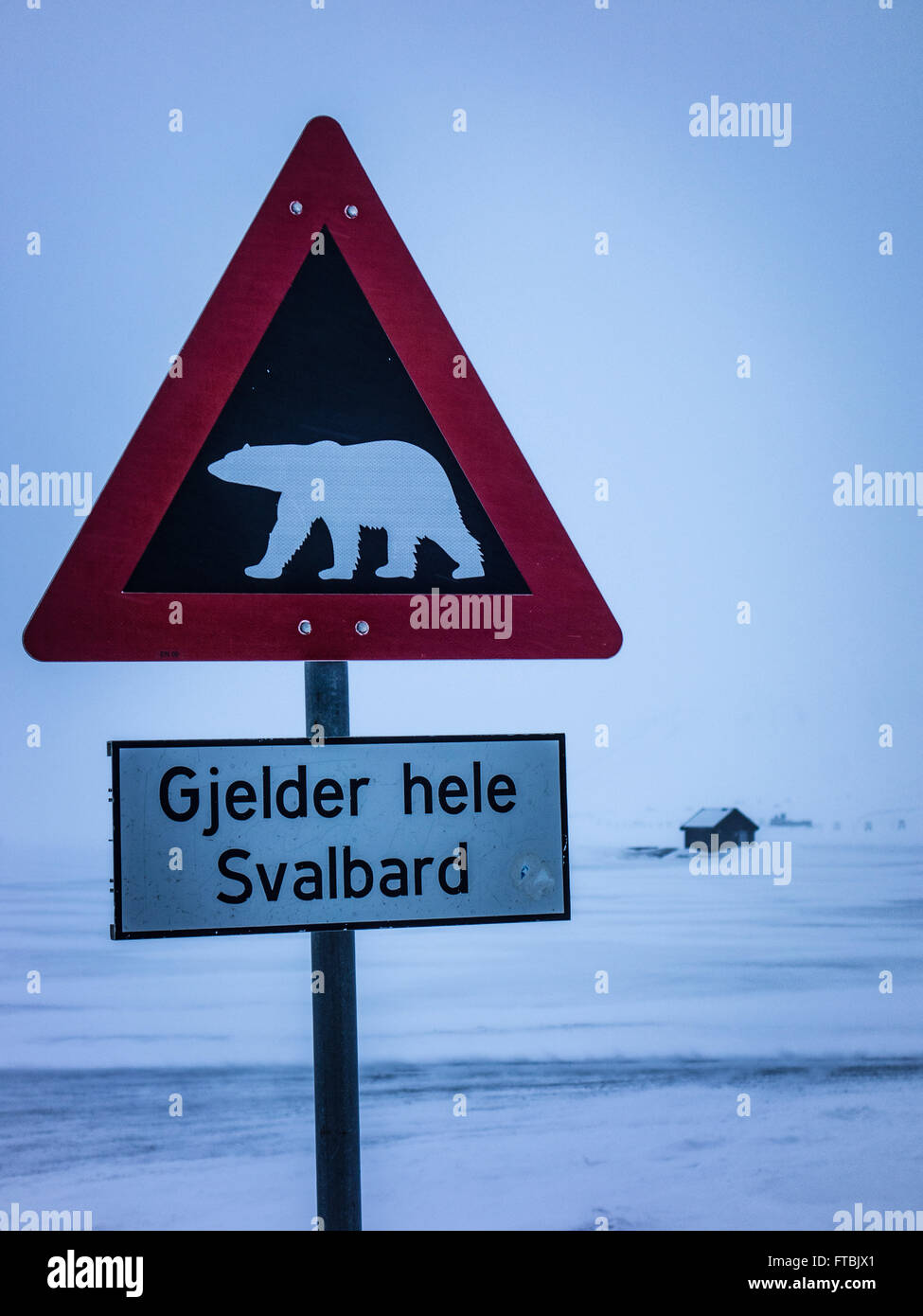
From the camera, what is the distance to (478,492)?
4.71 ft

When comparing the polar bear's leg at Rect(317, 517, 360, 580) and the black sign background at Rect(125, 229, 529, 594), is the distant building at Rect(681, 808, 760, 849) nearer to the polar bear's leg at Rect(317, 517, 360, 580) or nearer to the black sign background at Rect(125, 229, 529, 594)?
the black sign background at Rect(125, 229, 529, 594)

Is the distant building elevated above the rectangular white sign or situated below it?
below

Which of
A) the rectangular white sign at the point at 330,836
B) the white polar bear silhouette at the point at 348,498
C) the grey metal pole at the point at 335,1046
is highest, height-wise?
the white polar bear silhouette at the point at 348,498

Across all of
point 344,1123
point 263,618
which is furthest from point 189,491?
point 344,1123

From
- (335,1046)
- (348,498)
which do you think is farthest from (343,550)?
(335,1046)

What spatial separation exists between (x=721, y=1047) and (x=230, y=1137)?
129 centimetres

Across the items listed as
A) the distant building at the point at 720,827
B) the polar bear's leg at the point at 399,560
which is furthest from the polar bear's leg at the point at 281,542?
the distant building at the point at 720,827

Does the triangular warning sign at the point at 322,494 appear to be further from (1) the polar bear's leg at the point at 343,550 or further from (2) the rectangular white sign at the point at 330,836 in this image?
(2) the rectangular white sign at the point at 330,836

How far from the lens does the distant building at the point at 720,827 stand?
267cm

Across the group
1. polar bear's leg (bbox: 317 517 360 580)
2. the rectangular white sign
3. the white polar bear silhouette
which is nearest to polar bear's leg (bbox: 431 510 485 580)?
the white polar bear silhouette

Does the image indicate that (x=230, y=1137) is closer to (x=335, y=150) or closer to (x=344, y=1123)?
(x=344, y=1123)

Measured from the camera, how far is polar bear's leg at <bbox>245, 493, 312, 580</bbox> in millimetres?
1352

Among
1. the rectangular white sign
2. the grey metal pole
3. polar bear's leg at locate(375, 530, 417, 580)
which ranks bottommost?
the grey metal pole

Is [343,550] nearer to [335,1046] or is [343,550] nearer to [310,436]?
[310,436]
